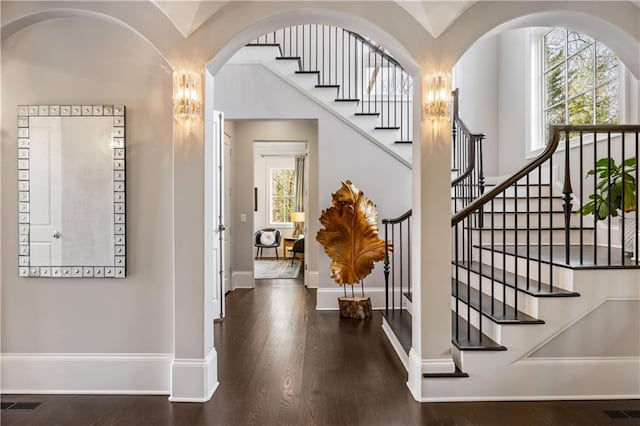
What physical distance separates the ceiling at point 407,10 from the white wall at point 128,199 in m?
0.32

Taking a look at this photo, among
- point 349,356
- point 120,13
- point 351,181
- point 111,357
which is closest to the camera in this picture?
point 120,13

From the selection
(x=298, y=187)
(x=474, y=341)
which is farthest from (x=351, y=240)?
(x=298, y=187)

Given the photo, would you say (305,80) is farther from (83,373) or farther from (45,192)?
(83,373)

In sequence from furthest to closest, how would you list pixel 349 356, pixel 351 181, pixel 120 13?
1. pixel 351 181
2. pixel 349 356
3. pixel 120 13

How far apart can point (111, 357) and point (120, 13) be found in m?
2.36

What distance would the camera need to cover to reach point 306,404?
251 centimetres

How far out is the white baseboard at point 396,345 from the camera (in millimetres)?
3084

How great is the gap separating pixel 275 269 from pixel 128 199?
19.0 feet

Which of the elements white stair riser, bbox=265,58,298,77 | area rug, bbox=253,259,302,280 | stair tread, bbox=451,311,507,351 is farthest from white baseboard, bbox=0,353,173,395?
area rug, bbox=253,259,302,280

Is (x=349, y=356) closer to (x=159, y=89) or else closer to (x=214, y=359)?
(x=214, y=359)

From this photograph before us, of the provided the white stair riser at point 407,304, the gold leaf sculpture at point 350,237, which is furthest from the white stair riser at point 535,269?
the gold leaf sculpture at point 350,237

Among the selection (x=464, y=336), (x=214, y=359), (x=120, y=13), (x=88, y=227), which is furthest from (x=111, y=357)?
(x=464, y=336)

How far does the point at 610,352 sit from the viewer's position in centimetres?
262

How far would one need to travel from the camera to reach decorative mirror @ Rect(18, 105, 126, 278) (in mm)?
2719
